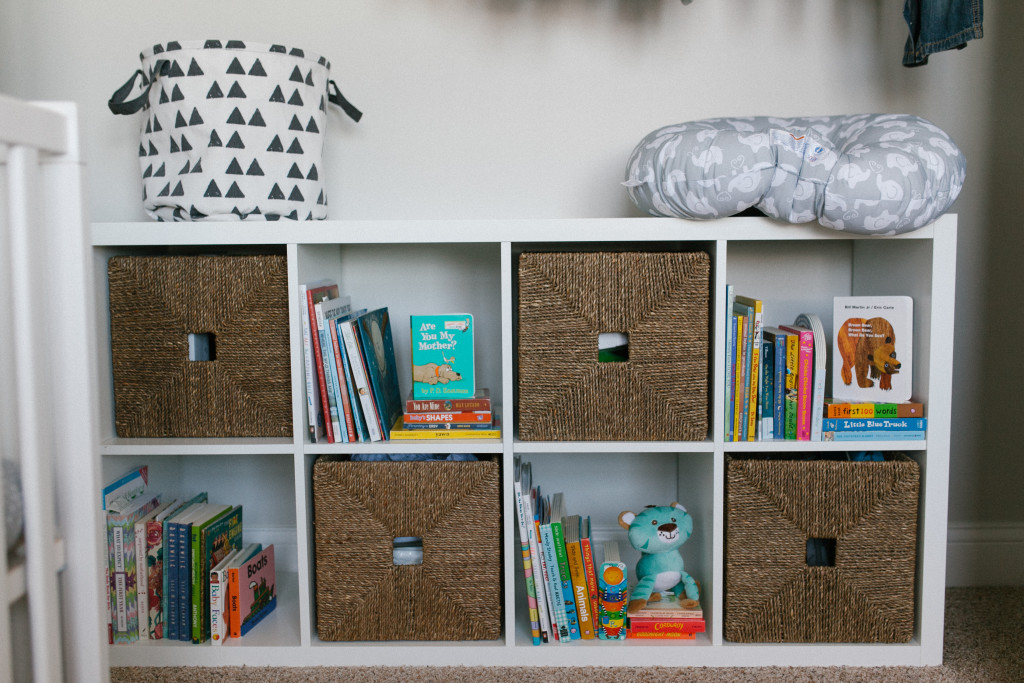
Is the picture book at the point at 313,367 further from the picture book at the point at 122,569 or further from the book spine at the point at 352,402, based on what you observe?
the picture book at the point at 122,569

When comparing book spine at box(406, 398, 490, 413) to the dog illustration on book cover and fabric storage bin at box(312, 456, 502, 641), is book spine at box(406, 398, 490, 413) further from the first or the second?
the dog illustration on book cover

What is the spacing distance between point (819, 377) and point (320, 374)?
0.88 meters

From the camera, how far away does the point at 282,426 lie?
55.5 inches

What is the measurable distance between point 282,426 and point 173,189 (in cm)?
47

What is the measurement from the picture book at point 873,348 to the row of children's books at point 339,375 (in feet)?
2.75

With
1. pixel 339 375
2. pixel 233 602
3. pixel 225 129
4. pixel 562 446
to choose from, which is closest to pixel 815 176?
pixel 562 446

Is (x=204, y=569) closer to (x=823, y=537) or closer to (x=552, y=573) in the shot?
(x=552, y=573)

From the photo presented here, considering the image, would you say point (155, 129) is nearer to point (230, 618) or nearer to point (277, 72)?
point (277, 72)

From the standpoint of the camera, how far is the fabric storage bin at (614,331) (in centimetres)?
135

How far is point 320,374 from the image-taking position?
1.38 m

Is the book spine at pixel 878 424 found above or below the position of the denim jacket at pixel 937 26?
below

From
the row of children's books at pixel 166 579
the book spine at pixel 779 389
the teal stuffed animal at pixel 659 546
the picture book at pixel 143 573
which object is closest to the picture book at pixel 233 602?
the row of children's books at pixel 166 579

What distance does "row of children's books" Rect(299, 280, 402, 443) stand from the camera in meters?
1.36

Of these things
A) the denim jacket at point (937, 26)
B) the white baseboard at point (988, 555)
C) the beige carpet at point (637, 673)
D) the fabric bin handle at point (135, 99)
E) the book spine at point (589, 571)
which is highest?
the denim jacket at point (937, 26)
